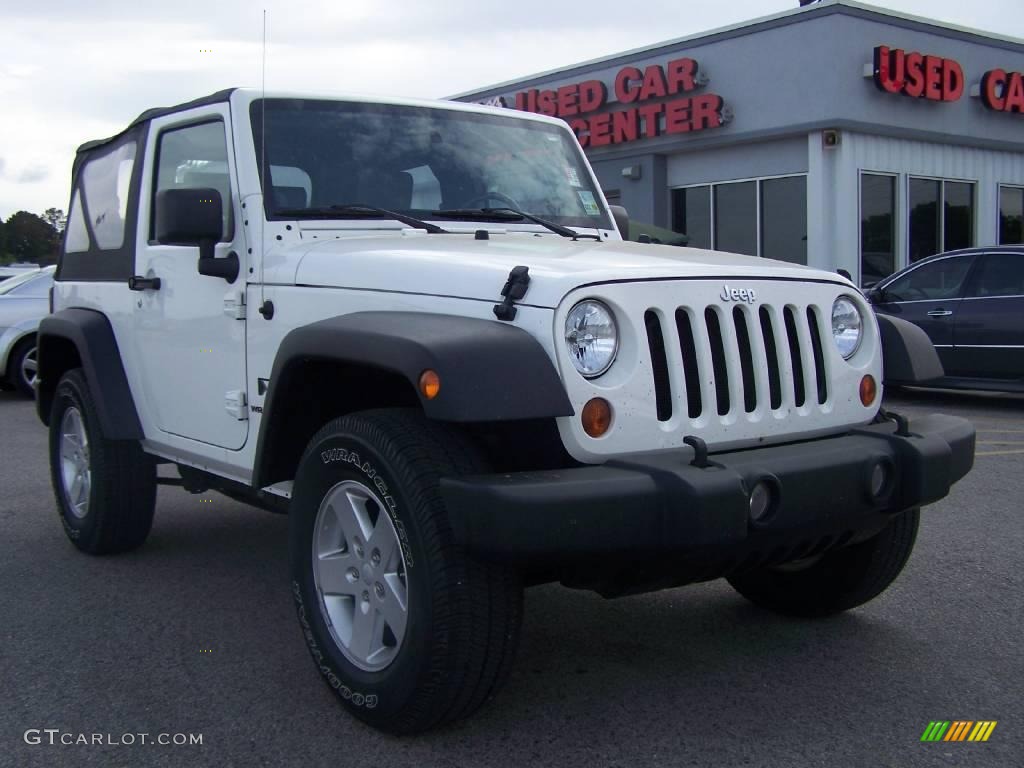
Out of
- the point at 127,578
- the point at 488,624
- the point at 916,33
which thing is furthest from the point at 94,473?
the point at 916,33

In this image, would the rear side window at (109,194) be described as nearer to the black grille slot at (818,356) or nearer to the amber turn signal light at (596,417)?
the amber turn signal light at (596,417)

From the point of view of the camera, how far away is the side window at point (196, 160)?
434 cm

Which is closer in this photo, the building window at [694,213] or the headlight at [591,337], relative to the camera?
the headlight at [591,337]

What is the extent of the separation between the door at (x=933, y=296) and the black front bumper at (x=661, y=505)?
8208mm

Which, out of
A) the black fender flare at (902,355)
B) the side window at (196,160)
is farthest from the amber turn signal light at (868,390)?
the side window at (196,160)

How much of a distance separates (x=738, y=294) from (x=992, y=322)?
8288mm

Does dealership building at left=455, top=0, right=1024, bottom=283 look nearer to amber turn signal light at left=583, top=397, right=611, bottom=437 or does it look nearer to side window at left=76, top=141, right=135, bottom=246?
side window at left=76, top=141, right=135, bottom=246

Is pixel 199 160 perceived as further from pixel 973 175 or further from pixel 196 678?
pixel 973 175

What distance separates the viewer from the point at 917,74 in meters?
17.7

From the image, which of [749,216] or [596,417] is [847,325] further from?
[749,216]

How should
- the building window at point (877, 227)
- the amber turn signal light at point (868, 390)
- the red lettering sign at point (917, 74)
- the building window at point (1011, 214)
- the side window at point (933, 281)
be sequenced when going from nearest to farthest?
the amber turn signal light at point (868, 390) → the side window at point (933, 281) → the red lettering sign at point (917, 74) → the building window at point (877, 227) → the building window at point (1011, 214)

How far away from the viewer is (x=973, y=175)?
1947cm

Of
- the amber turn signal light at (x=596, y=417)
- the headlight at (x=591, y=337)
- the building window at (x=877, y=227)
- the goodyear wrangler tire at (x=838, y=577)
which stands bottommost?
the goodyear wrangler tire at (x=838, y=577)

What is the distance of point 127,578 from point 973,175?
1779cm
